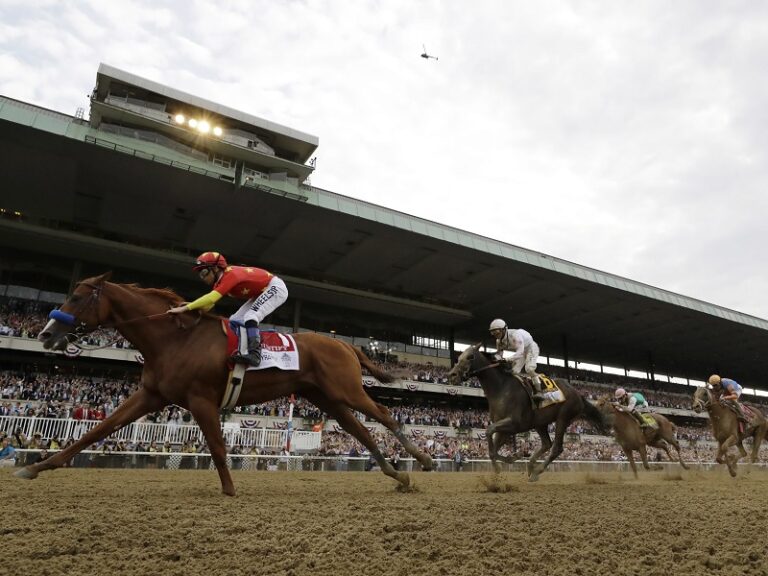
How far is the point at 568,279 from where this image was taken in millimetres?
34000

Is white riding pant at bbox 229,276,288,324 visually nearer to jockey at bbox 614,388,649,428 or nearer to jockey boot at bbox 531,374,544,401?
jockey boot at bbox 531,374,544,401

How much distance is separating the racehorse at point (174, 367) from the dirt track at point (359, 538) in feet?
2.59

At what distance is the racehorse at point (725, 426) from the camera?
11.2 meters

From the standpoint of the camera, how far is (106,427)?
518cm

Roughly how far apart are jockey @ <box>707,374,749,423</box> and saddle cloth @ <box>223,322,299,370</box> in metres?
10.3

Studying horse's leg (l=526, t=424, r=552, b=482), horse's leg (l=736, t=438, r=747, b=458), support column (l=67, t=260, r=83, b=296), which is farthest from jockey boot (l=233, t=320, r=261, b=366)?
support column (l=67, t=260, r=83, b=296)

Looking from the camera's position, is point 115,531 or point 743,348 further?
point 743,348

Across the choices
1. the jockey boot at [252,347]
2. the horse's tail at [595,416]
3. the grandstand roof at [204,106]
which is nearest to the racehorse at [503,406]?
the horse's tail at [595,416]

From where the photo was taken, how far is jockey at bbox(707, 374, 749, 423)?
11.7m

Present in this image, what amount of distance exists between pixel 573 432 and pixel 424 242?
15334 millimetres

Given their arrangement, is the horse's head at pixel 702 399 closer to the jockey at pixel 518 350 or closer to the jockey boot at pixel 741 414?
the jockey boot at pixel 741 414

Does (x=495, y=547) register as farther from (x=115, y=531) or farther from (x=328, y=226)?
(x=328, y=226)

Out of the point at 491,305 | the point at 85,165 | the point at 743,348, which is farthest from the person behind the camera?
the point at 743,348

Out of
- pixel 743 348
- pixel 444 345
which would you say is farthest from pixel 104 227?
pixel 743 348
